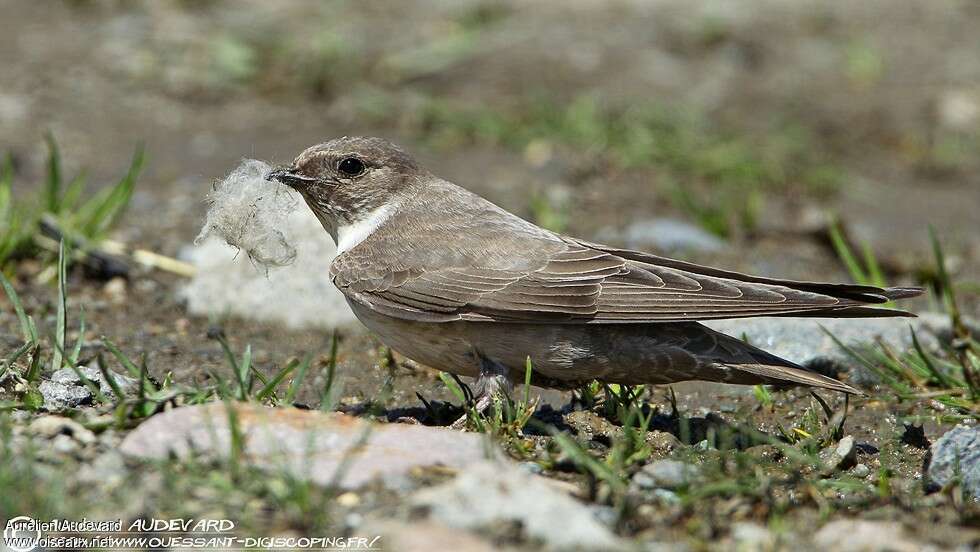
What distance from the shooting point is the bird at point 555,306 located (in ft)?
15.5

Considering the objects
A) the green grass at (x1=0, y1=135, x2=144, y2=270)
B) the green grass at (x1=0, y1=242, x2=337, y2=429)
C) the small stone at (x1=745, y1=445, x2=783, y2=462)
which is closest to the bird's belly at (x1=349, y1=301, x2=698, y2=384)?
the small stone at (x1=745, y1=445, x2=783, y2=462)

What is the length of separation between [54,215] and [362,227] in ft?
6.46

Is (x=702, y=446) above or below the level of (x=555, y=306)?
below

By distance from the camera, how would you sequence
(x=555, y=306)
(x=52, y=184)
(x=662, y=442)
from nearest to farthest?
1. (x=662, y=442)
2. (x=555, y=306)
3. (x=52, y=184)

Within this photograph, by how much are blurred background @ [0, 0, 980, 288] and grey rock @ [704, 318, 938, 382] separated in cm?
137

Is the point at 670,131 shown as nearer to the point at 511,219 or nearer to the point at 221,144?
the point at 221,144

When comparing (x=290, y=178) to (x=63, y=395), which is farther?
(x=290, y=178)

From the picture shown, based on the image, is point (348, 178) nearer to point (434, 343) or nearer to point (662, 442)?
point (434, 343)

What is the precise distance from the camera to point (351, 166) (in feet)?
18.5

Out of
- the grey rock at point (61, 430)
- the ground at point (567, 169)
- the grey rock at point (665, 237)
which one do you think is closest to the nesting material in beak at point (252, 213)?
the ground at point (567, 169)

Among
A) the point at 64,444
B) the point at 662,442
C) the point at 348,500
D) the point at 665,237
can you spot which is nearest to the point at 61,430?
the point at 64,444

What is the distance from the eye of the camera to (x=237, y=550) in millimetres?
3346

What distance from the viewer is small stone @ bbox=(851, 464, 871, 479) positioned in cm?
450

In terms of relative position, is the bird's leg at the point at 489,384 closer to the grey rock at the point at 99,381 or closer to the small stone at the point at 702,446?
the small stone at the point at 702,446
